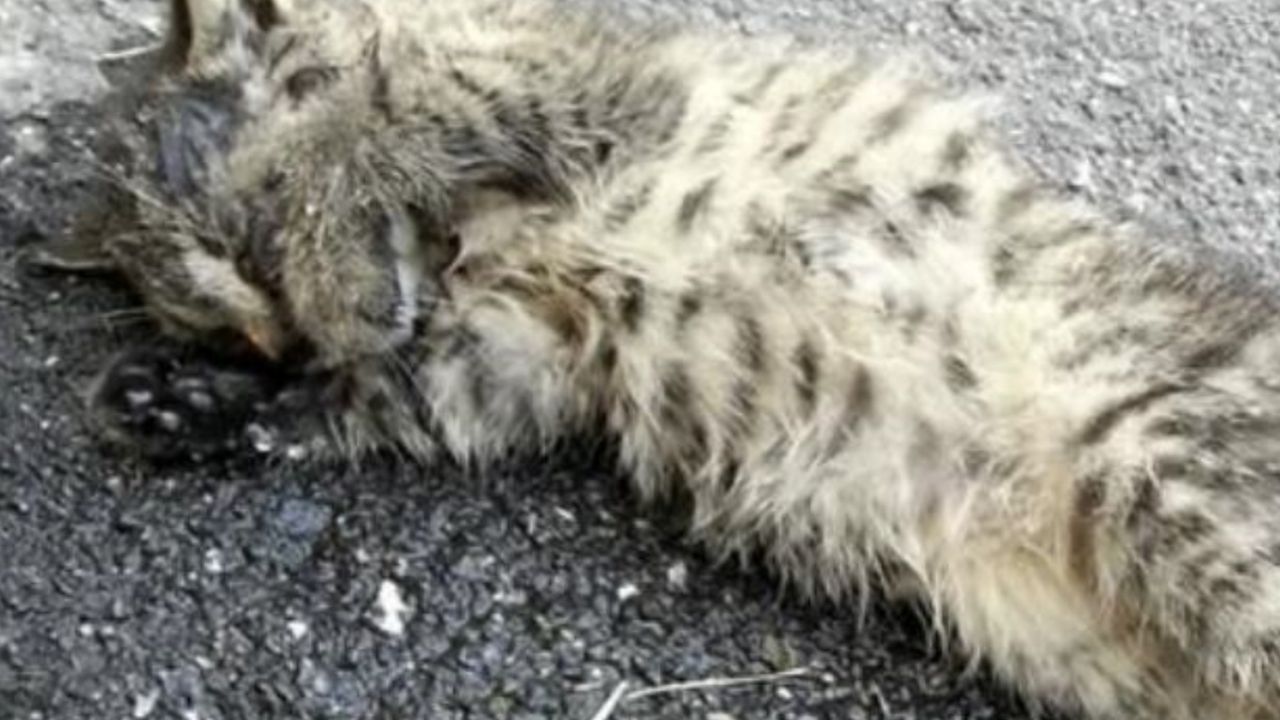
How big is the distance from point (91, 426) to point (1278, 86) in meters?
2.29

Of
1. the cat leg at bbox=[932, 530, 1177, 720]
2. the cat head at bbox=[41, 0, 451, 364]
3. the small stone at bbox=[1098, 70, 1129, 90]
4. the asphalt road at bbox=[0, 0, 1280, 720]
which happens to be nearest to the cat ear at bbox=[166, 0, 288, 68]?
the cat head at bbox=[41, 0, 451, 364]

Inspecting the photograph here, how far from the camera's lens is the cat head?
3545 mm

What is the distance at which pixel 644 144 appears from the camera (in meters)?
3.62

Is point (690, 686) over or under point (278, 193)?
under

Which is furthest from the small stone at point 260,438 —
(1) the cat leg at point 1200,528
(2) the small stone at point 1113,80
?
(2) the small stone at point 1113,80

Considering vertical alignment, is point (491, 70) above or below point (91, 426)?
above

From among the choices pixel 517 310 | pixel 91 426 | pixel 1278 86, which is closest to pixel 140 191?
pixel 91 426

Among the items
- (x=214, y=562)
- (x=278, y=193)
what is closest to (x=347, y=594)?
(x=214, y=562)

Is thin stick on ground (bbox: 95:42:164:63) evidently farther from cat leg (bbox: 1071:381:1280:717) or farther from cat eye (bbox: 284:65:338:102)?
cat leg (bbox: 1071:381:1280:717)

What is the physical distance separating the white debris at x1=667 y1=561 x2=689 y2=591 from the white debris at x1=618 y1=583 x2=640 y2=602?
0.05 metres

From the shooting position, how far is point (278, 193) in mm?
3574

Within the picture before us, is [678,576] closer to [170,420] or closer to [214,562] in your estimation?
[214,562]

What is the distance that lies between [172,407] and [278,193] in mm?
356

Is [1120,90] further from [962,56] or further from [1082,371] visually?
[1082,371]
